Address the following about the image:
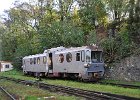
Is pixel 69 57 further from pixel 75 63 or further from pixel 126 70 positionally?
pixel 126 70

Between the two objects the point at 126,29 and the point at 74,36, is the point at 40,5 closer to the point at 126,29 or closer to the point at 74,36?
the point at 74,36

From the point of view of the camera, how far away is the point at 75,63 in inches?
1250

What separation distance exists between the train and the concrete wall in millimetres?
2080

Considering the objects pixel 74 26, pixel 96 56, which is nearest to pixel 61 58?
pixel 96 56

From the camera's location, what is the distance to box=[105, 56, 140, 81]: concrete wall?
30.5 m

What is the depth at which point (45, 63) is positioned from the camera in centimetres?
4003

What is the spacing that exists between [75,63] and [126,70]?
4496mm

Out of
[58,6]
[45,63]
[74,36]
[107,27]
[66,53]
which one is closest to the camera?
[66,53]

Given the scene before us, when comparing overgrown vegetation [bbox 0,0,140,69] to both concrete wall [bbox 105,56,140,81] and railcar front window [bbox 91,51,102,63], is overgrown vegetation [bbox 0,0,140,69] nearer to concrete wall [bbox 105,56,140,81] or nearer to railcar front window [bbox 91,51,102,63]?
concrete wall [bbox 105,56,140,81]

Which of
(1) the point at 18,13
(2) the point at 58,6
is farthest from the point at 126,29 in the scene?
(1) the point at 18,13

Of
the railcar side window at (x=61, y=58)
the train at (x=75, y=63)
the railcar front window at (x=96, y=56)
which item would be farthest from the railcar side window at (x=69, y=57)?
the railcar front window at (x=96, y=56)

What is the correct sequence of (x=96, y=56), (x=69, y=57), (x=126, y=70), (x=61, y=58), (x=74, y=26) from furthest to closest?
1. (x=74, y=26)
2. (x=61, y=58)
3. (x=69, y=57)
4. (x=126, y=70)
5. (x=96, y=56)

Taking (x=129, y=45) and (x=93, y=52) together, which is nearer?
Result: (x=93, y=52)

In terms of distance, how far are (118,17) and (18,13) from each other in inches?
1227
